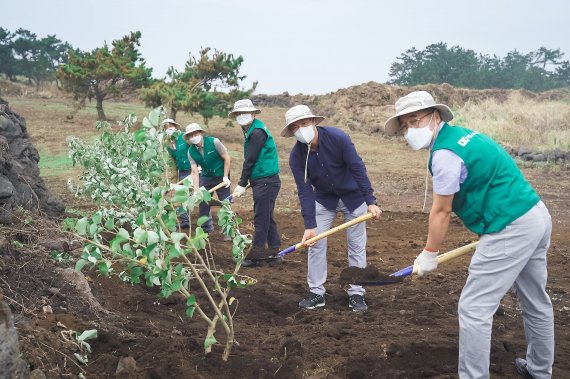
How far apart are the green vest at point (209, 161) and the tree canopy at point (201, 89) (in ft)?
34.8

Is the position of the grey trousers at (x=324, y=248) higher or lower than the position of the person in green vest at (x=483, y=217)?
lower

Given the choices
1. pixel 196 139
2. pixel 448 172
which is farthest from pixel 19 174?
pixel 448 172

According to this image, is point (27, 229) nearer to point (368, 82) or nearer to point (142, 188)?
point (142, 188)

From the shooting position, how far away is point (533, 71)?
55688mm

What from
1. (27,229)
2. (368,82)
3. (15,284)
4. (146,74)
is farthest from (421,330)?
(368,82)

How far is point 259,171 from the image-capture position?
6.99m

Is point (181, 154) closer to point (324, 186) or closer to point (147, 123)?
point (324, 186)

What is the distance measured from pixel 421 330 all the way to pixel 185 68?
17.9 metres

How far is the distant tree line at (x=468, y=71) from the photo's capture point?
50438mm

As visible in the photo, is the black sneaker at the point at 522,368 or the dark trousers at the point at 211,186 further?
the dark trousers at the point at 211,186

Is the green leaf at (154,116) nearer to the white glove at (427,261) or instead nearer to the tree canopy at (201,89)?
the white glove at (427,261)

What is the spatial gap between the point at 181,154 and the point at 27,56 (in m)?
32.7

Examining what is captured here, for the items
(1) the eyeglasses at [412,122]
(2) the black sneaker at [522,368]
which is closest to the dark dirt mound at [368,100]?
(2) the black sneaker at [522,368]

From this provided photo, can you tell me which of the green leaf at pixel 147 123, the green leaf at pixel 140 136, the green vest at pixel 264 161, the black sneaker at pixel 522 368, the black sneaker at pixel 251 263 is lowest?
the black sneaker at pixel 251 263
